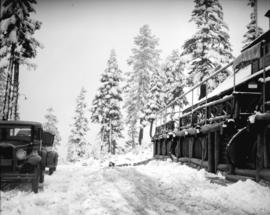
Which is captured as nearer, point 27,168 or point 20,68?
point 27,168

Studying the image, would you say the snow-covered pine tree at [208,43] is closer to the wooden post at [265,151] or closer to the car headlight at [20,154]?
the wooden post at [265,151]

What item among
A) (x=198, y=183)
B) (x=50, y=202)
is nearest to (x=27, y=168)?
(x=50, y=202)

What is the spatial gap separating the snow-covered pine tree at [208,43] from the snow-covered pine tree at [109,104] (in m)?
12.6

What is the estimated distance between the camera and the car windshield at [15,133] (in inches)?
307

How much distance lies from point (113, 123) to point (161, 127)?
13.6m

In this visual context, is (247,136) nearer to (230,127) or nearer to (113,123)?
(230,127)

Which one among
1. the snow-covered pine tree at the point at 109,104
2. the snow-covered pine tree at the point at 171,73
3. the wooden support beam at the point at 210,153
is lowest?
the wooden support beam at the point at 210,153

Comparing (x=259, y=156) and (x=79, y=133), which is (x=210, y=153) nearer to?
(x=259, y=156)

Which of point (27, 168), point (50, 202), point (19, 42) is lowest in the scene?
point (50, 202)

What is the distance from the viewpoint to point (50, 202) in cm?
564

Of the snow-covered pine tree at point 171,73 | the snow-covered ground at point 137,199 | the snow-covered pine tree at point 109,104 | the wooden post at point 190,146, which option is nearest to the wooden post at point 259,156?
the snow-covered ground at point 137,199

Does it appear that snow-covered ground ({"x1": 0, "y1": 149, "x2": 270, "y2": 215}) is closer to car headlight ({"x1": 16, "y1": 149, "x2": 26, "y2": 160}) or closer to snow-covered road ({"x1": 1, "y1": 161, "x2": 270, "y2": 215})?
snow-covered road ({"x1": 1, "y1": 161, "x2": 270, "y2": 215})

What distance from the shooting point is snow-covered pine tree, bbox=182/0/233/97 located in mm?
21938

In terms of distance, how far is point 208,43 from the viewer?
22531 mm
